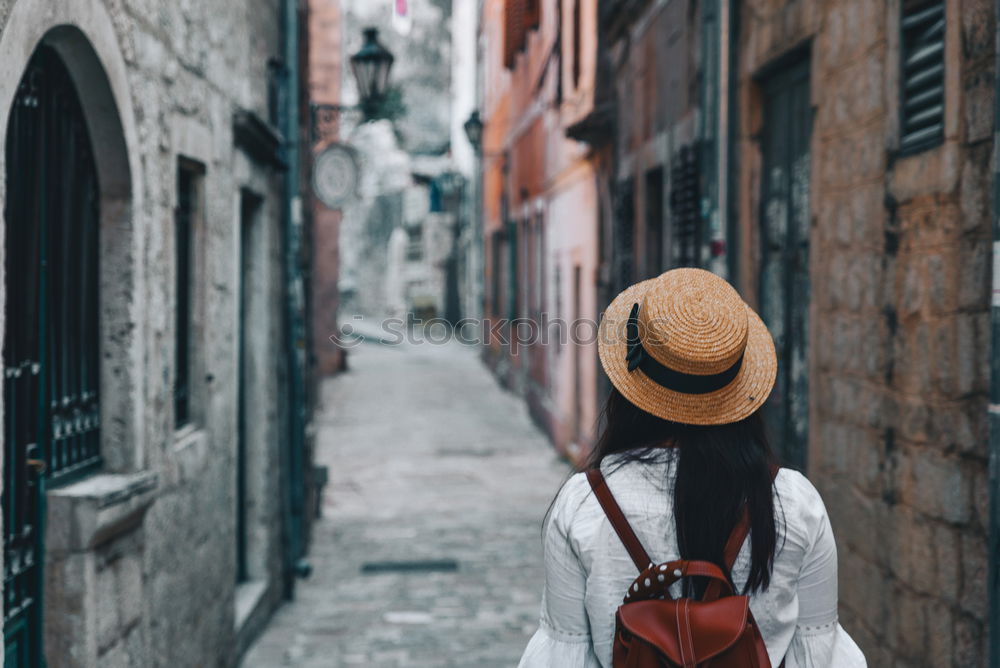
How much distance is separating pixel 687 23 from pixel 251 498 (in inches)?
152

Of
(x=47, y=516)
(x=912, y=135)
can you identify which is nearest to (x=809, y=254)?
(x=912, y=135)

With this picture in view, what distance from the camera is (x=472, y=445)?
546 inches

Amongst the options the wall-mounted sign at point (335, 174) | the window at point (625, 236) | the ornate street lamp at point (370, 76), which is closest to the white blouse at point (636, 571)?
the wall-mounted sign at point (335, 174)

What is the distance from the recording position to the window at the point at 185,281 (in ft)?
16.6

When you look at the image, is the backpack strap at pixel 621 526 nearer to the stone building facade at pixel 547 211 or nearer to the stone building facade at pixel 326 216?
the stone building facade at pixel 547 211

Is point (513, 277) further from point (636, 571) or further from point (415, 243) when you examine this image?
point (415, 243)

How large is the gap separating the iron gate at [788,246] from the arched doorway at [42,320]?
295cm

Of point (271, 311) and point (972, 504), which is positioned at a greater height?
point (271, 311)

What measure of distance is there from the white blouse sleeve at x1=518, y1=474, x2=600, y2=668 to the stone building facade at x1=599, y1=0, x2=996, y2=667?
5.39ft

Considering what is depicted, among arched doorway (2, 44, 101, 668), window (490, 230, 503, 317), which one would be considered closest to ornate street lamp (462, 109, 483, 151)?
window (490, 230, 503, 317)

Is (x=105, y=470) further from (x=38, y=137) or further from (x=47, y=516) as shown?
(x=38, y=137)

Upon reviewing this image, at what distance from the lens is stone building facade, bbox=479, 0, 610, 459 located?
1204 centimetres

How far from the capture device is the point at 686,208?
7.64 meters

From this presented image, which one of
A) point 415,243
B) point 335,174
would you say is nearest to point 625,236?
point 335,174
